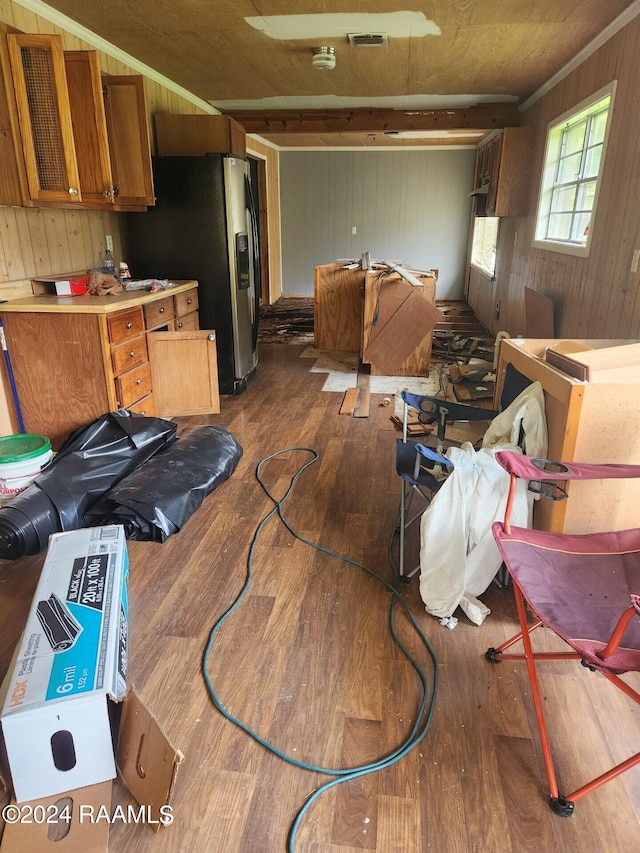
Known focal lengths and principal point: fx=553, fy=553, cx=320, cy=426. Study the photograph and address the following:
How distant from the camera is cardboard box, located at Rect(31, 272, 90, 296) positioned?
314cm

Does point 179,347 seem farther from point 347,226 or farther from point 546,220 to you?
point 347,226

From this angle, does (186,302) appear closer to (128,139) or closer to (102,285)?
(102,285)

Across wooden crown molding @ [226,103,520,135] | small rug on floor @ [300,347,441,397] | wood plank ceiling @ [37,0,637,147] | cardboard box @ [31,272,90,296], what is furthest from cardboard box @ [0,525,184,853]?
wooden crown molding @ [226,103,520,135]

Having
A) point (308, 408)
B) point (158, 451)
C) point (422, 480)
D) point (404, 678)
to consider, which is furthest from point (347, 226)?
point (404, 678)

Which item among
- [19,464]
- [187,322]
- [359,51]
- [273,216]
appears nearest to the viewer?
[19,464]

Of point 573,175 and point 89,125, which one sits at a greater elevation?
point 89,125

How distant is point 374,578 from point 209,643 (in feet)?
2.25

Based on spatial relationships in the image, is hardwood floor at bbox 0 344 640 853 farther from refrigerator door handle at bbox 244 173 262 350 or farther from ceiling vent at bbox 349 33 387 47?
ceiling vent at bbox 349 33 387 47

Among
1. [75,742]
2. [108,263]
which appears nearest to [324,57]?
[108,263]

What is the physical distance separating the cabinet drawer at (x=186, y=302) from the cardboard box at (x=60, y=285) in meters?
0.69

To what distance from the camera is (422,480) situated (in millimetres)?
2053

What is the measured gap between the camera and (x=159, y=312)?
3654 mm

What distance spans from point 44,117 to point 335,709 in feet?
9.93

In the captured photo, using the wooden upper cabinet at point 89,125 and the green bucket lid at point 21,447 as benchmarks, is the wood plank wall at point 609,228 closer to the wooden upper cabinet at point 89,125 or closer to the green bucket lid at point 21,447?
the wooden upper cabinet at point 89,125
